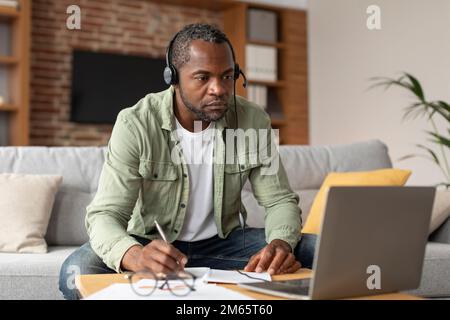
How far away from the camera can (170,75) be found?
1785 millimetres

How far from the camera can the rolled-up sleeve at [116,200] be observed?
149 centimetres

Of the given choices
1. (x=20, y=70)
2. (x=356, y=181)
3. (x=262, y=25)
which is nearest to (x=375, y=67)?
(x=262, y=25)

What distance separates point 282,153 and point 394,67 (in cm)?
264

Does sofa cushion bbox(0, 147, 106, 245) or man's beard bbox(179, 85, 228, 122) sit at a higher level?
man's beard bbox(179, 85, 228, 122)

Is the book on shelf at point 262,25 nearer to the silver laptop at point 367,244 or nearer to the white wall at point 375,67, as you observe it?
the white wall at point 375,67

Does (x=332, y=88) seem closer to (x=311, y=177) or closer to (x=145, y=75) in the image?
(x=145, y=75)

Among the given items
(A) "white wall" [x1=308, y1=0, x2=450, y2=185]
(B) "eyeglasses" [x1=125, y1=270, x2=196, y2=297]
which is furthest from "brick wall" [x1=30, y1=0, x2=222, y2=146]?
(B) "eyeglasses" [x1=125, y1=270, x2=196, y2=297]

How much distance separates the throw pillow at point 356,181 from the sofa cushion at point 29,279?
97cm

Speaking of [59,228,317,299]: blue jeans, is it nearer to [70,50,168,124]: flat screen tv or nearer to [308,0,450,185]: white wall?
[308,0,450,185]: white wall

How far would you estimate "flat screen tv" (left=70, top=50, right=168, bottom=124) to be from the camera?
5543mm

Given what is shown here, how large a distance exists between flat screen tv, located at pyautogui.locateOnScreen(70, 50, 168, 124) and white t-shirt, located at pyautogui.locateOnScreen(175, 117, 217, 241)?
12.6 feet
